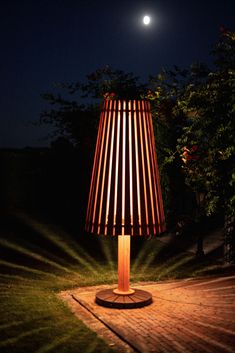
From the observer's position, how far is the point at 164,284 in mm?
8586

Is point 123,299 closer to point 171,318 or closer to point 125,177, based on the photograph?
point 171,318

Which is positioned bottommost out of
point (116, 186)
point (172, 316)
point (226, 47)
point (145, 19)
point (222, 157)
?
point (172, 316)

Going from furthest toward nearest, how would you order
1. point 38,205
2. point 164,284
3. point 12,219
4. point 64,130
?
point 38,205 → point 12,219 → point 64,130 → point 164,284

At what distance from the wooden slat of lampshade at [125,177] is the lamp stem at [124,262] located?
0.91 feet

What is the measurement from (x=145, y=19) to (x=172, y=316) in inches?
219

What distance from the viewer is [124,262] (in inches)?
292

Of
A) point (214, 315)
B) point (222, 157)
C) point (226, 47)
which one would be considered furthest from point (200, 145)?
point (214, 315)

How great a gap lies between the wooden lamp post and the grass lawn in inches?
42.9

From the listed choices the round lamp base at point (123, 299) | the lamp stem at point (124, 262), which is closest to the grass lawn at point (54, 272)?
the round lamp base at point (123, 299)

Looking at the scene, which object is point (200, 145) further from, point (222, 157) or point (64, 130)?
point (64, 130)

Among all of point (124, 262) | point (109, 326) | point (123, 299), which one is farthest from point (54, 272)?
point (109, 326)

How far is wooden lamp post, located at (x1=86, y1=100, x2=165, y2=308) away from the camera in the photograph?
7.20m

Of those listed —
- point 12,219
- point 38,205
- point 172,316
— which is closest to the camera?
point 172,316

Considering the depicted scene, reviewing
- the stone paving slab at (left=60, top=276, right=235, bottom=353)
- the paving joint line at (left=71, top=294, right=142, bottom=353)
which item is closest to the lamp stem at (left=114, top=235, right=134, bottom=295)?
the stone paving slab at (left=60, top=276, right=235, bottom=353)
